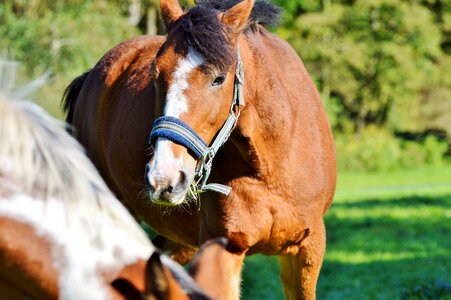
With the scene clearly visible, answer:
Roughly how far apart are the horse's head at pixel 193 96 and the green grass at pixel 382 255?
3.33 m

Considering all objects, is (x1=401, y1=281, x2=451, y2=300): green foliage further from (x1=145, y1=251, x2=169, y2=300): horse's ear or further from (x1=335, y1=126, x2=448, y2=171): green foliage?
(x1=335, y1=126, x2=448, y2=171): green foliage

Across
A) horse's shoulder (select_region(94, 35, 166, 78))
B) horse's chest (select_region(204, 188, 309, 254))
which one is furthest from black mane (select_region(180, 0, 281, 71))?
horse's shoulder (select_region(94, 35, 166, 78))

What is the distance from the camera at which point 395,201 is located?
17750 millimetres

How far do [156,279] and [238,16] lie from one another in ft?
9.04

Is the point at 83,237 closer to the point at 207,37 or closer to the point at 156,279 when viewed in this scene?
the point at 156,279

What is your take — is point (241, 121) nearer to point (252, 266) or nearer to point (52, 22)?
point (252, 266)

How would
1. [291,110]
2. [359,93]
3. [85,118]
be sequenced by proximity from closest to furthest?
1. [291,110]
2. [85,118]
3. [359,93]

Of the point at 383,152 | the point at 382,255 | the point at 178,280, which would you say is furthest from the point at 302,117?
the point at 383,152

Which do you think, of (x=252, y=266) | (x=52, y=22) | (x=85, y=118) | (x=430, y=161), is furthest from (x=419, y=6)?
(x=85, y=118)

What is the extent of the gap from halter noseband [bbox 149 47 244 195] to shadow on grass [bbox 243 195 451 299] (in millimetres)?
3175

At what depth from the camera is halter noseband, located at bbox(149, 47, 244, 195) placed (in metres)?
4.24

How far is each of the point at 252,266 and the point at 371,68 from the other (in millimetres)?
28794

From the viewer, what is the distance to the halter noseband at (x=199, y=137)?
4238mm

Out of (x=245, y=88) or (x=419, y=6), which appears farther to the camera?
(x=419, y=6)
